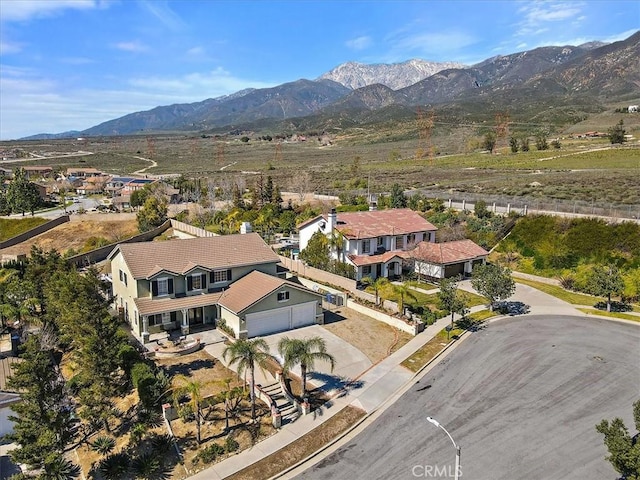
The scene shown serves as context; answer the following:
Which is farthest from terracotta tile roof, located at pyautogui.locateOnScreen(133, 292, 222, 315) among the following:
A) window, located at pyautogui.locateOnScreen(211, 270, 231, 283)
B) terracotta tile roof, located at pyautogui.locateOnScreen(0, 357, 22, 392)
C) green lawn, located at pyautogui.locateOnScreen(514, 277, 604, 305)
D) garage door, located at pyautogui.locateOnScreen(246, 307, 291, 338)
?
green lawn, located at pyautogui.locateOnScreen(514, 277, 604, 305)

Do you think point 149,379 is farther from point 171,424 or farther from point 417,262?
point 417,262

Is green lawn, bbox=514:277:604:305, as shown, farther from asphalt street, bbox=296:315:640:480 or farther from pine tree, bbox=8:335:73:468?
pine tree, bbox=8:335:73:468

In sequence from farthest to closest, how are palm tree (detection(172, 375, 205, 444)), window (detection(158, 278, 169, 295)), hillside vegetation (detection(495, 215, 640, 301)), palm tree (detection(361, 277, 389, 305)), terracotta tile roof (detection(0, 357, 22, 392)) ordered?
1. hillside vegetation (detection(495, 215, 640, 301))
2. palm tree (detection(361, 277, 389, 305))
3. window (detection(158, 278, 169, 295))
4. terracotta tile roof (detection(0, 357, 22, 392))
5. palm tree (detection(172, 375, 205, 444))

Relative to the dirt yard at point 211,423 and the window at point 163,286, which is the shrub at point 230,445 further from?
the window at point 163,286

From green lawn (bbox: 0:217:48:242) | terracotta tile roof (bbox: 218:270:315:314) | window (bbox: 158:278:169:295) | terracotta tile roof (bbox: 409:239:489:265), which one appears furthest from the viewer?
green lawn (bbox: 0:217:48:242)

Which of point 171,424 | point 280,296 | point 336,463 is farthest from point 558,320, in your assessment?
point 171,424

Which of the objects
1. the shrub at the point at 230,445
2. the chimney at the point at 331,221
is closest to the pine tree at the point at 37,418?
the shrub at the point at 230,445
